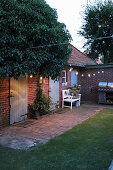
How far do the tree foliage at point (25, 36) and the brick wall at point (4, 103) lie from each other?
6.30 ft

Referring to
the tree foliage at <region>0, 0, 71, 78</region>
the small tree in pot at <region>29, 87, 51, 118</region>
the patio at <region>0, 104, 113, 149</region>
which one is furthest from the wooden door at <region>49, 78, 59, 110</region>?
the tree foliage at <region>0, 0, 71, 78</region>

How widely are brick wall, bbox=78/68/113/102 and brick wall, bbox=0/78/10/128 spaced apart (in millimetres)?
7686

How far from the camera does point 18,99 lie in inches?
294

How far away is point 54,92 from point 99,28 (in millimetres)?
13017

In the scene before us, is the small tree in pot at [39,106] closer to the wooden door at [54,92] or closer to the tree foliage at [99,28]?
the wooden door at [54,92]

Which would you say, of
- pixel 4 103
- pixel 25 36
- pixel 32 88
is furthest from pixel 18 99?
pixel 25 36

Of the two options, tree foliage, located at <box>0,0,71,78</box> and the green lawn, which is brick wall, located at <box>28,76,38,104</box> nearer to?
tree foliage, located at <box>0,0,71,78</box>

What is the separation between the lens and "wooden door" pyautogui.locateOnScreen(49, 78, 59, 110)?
9.90 m

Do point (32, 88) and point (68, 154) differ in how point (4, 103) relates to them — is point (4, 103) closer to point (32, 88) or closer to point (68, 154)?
point (32, 88)

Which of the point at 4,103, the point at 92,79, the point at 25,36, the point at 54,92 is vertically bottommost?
the point at 4,103

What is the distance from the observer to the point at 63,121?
302 inches

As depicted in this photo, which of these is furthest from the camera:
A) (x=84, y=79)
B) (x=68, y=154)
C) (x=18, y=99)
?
(x=84, y=79)

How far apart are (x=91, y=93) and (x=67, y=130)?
7.30m

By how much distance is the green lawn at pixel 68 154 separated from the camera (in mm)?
3701
